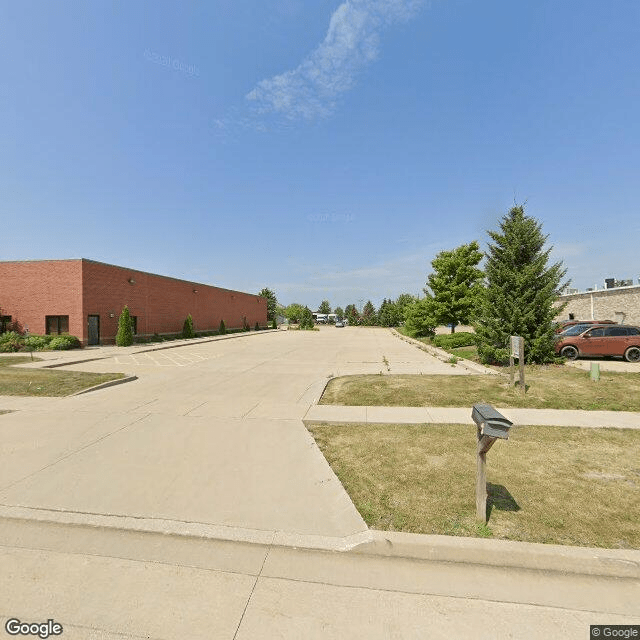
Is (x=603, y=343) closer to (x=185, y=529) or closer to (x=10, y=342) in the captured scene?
(x=185, y=529)

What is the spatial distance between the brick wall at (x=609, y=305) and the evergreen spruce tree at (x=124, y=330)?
31760mm

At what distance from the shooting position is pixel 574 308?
31.3 m

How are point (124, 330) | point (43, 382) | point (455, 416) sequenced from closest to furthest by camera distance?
point (455, 416) → point (43, 382) → point (124, 330)

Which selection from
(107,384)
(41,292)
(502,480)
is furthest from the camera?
(41,292)

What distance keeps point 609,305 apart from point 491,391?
25.1 m

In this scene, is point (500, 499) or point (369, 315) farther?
point (369, 315)

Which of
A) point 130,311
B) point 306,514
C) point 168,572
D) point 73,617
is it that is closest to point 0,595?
point 73,617

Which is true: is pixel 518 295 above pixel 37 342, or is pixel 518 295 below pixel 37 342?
above

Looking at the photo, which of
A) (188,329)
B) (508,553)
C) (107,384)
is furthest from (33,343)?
(508,553)

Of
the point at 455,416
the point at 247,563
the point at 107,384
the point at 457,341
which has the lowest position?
the point at 247,563

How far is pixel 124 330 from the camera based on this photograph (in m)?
26.2

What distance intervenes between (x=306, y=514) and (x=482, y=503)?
1.98 metres

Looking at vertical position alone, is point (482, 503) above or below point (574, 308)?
below

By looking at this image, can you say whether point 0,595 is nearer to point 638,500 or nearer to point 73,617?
point 73,617
